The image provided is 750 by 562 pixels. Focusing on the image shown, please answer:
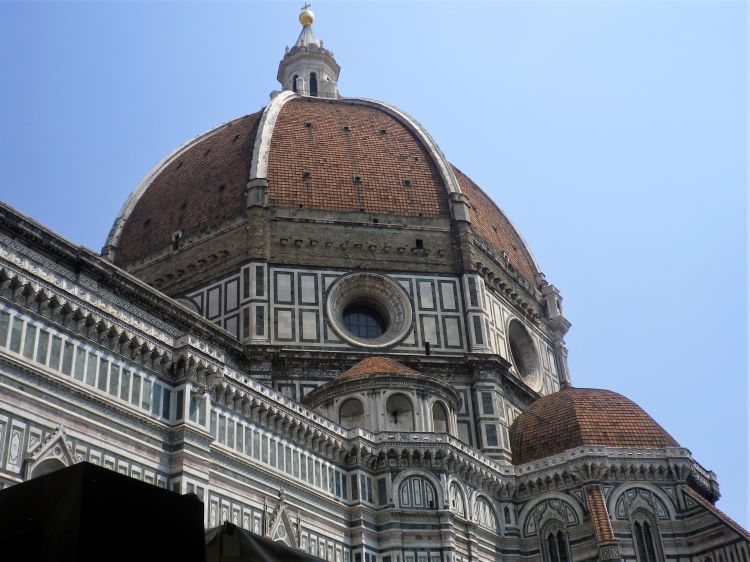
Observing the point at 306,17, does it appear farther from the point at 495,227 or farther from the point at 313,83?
the point at 495,227

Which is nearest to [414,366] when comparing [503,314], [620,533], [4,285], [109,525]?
[503,314]

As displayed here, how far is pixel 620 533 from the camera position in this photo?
1164 inches

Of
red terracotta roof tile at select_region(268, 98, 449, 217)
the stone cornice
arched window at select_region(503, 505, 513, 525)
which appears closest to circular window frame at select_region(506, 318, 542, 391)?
red terracotta roof tile at select_region(268, 98, 449, 217)

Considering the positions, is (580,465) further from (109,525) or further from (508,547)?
(109,525)

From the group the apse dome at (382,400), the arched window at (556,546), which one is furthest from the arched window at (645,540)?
the apse dome at (382,400)

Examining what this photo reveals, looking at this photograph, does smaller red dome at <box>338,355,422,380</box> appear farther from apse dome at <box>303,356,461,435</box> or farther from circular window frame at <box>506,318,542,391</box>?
circular window frame at <box>506,318,542,391</box>

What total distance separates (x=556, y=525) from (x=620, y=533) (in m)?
2.20

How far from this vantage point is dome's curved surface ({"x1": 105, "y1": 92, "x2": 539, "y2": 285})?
127 feet

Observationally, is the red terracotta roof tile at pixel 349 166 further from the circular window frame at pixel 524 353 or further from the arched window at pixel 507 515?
the arched window at pixel 507 515

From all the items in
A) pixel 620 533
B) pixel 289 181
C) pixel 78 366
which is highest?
pixel 289 181

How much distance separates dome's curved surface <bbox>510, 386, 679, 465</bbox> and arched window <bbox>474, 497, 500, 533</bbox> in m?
2.87

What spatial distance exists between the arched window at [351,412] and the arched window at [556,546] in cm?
756

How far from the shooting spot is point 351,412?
3055 cm

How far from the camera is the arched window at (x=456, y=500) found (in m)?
29.1
